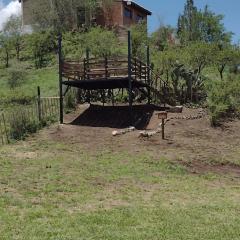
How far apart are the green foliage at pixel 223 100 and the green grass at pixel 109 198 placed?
7320 millimetres

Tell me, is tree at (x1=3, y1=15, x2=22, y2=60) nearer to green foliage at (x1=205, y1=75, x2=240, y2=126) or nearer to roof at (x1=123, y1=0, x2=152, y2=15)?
roof at (x1=123, y1=0, x2=152, y2=15)

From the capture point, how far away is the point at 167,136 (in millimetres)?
20844

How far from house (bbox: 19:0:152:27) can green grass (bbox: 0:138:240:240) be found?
126 ft

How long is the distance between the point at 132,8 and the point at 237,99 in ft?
111

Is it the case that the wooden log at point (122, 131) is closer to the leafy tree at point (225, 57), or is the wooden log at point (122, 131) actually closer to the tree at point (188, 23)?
the leafy tree at point (225, 57)

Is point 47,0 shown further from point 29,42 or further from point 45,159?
point 45,159

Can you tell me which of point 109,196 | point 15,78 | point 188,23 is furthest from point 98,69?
point 188,23

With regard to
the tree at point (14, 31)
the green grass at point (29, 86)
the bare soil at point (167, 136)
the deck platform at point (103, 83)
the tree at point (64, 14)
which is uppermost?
the tree at point (64, 14)

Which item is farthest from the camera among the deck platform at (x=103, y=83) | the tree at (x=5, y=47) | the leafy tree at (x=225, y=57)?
the tree at (x=5, y=47)

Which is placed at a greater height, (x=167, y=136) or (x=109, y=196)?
(x=109, y=196)

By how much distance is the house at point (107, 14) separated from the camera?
179 ft

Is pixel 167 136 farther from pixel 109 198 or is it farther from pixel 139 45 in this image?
pixel 139 45

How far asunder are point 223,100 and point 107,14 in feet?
107

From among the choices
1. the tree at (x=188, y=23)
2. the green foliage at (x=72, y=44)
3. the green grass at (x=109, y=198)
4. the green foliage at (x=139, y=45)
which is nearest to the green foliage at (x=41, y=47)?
the green foliage at (x=72, y=44)
